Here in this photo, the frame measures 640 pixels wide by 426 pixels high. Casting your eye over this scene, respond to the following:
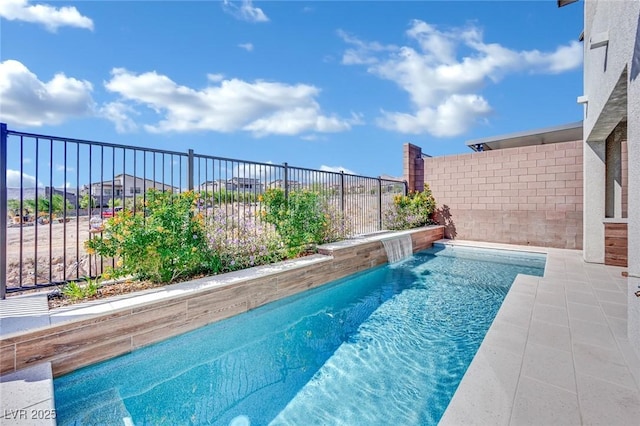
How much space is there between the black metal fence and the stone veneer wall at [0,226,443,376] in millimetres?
1133

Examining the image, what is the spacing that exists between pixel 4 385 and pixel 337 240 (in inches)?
210

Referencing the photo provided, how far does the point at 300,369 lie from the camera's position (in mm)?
2557

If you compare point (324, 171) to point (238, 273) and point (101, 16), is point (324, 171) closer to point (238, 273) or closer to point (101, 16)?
point (238, 273)

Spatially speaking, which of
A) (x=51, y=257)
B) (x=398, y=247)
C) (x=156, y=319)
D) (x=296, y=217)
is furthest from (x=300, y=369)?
(x=398, y=247)

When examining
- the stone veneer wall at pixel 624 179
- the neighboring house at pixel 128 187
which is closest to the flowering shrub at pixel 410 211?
the stone veneer wall at pixel 624 179

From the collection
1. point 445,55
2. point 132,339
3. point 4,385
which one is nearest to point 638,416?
point 132,339

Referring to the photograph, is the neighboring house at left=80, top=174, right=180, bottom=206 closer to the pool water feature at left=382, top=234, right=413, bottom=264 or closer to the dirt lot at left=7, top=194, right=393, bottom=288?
the dirt lot at left=7, top=194, right=393, bottom=288

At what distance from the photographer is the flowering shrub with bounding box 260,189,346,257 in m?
5.09

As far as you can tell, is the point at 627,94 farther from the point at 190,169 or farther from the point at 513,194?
the point at 513,194

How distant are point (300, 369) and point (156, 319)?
5.20 ft

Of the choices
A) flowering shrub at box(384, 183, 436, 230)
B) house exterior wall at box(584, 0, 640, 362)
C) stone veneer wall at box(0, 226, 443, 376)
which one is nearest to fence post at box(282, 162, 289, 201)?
stone veneer wall at box(0, 226, 443, 376)

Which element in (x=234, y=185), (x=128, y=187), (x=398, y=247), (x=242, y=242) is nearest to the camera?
(x=128, y=187)

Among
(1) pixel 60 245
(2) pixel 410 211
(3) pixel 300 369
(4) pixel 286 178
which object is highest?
(4) pixel 286 178

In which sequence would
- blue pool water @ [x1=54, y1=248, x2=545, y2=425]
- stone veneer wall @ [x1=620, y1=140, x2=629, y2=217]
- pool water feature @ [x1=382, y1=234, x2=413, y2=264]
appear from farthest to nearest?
pool water feature @ [x1=382, y1=234, x2=413, y2=264] → stone veneer wall @ [x1=620, y1=140, x2=629, y2=217] → blue pool water @ [x1=54, y1=248, x2=545, y2=425]
